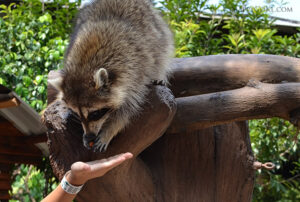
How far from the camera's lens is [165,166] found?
267 centimetres

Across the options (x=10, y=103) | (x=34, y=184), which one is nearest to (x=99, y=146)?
(x=10, y=103)

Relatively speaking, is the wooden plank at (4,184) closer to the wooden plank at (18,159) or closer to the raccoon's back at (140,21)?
the wooden plank at (18,159)

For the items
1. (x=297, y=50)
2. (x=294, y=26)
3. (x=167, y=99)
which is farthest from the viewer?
(x=294, y=26)

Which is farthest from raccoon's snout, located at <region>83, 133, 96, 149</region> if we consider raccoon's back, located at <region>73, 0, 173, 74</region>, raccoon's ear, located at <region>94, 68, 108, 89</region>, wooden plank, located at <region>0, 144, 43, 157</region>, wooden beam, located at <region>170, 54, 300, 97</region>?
wooden plank, located at <region>0, 144, 43, 157</region>

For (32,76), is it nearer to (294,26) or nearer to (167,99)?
(167,99)

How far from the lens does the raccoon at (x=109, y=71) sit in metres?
2.24

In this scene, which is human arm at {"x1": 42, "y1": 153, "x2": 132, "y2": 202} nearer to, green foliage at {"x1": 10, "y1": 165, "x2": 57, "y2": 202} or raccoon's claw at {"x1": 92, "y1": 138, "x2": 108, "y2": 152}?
raccoon's claw at {"x1": 92, "y1": 138, "x2": 108, "y2": 152}

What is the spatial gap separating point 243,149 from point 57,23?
335 centimetres

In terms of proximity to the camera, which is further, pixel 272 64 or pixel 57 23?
pixel 57 23

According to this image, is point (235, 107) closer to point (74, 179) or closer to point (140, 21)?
point (140, 21)

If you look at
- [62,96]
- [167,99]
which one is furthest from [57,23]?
[167,99]

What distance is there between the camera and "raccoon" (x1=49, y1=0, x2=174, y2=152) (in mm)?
2236

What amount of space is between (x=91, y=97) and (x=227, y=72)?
0.97 meters

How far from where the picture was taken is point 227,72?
271 centimetres
